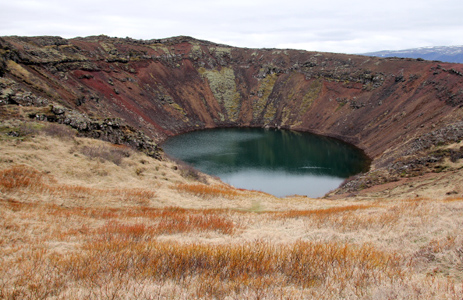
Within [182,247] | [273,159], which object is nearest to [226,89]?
[273,159]

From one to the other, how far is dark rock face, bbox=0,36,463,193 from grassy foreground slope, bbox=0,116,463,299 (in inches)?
515

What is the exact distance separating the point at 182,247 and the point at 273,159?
52.5 m

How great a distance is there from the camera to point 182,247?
793 cm

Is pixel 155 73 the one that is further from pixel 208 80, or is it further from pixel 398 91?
pixel 398 91

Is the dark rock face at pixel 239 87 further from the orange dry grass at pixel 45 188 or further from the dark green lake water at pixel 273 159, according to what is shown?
the orange dry grass at pixel 45 188

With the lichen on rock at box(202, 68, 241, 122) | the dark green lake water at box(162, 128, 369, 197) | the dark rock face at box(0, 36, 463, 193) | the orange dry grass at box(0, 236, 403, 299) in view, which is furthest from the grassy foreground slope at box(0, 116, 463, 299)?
the lichen on rock at box(202, 68, 241, 122)

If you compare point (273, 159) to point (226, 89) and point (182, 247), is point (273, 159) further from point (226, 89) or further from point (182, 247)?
point (182, 247)

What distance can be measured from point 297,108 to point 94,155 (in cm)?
7796

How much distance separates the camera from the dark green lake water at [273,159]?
4528 cm

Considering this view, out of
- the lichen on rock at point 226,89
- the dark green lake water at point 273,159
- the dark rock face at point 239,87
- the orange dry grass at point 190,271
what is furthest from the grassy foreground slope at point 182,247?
the lichen on rock at point 226,89

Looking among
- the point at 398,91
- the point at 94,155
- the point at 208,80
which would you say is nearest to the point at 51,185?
the point at 94,155

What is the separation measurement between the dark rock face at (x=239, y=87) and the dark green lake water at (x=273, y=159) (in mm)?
5519

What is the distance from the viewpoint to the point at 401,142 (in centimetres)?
5184

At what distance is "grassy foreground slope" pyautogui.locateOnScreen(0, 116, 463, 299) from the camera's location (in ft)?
17.8
